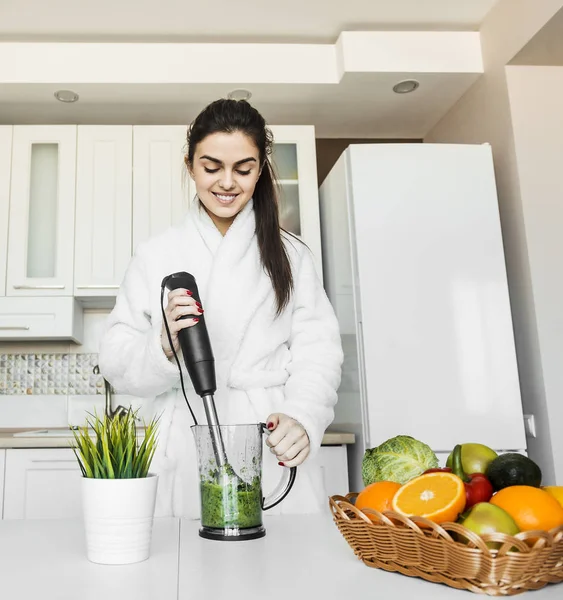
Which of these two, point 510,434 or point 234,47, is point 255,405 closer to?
point 510,434

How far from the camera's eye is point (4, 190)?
263 centimetres

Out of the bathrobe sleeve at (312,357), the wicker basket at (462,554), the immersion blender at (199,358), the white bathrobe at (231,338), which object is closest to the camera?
the wicker basket at (462,554)

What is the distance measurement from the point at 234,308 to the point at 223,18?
1.61 metres

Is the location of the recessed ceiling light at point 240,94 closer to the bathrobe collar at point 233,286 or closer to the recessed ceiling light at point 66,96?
the recessed ceiling light at point 66,96

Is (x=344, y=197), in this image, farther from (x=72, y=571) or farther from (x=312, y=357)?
(x=72, y=571)

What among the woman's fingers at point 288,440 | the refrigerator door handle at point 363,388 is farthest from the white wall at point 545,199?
the woman's fingers at point 288,440

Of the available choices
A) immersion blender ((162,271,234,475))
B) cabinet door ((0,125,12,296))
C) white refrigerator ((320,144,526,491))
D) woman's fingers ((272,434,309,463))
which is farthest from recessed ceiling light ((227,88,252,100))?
woman's fingers ((272,434,309,463))

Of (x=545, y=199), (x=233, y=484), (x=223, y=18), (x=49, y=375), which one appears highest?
(x=223, y=18)

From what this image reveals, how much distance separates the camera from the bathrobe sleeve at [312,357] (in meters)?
1.10

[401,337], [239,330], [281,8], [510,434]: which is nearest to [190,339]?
[239,330]

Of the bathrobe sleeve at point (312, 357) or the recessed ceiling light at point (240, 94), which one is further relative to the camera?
the recessed ceiling light at point (240, 94)

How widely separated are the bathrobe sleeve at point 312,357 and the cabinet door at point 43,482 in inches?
45.7

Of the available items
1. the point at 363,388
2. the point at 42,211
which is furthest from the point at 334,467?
the point at 42,211

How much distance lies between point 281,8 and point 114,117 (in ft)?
3.07
